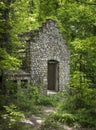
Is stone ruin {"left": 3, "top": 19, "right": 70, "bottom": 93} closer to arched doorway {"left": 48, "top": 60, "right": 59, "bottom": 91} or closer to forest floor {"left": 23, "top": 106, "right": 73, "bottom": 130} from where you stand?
arched doorway {"left": 48, "top": 60, "right": 59, "bottom": 91}

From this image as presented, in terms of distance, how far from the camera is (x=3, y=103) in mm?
11406

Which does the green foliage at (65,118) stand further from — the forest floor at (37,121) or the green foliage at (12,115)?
the green foliage at (12,115)

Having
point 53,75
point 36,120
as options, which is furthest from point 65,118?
point 53,75

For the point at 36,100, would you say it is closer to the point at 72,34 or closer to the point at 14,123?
the point at 14,123

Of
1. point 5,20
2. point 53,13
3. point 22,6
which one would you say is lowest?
point 5,20

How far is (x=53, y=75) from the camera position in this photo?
61.0 feet

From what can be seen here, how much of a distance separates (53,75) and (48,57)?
1912mm

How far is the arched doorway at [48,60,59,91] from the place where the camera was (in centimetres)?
1799

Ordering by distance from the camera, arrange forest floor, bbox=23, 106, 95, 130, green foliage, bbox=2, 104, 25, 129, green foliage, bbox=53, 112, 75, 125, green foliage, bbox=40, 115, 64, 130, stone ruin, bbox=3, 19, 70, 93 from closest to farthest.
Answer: green foliage, bbox=2, 104, 25, 129, green foliage, bbox=40, 115, 64, 130, forest floor, bbox=23, 106, 95, 130, green foliage, bbox=53, 112, 75, 125, stone ruin, bbox=3, 19, 70, 93

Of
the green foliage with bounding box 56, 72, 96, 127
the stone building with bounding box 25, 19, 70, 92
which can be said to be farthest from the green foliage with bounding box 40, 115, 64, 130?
the stone building with bounding box 25, 19, 70, 92

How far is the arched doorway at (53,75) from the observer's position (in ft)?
59.0

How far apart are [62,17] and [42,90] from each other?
7.89m

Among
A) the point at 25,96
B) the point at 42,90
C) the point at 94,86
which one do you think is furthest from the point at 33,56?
the point at 94,86

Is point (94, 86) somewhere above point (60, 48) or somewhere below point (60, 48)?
below
